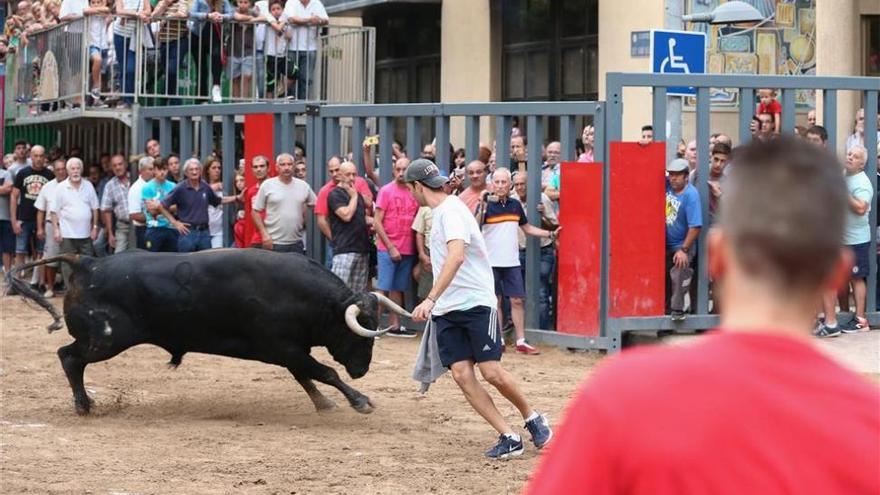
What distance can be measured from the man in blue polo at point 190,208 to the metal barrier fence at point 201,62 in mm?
2956

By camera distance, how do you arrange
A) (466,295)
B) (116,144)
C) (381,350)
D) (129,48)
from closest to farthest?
(466,295) < (381,350) < (129,48) < (116,144)

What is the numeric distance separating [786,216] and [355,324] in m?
7.87

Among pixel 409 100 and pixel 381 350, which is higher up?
pixel 409 100

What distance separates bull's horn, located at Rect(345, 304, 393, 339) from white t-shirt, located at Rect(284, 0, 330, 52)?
32.0ft

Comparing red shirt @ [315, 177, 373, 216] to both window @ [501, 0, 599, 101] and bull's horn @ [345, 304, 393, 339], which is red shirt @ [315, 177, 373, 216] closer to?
bull's horn @ [345, 304, 393, 339]

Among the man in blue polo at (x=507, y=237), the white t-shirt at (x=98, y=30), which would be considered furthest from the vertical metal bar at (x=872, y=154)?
the white t-shirt at (x=98, y=30)

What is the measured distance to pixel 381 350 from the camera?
1388 centimetres

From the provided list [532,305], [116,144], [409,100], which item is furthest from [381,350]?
[409,100]

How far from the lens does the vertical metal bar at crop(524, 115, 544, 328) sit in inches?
543

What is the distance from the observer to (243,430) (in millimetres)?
9898

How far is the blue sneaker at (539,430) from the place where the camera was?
870 centimetres

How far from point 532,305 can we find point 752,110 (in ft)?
8.40

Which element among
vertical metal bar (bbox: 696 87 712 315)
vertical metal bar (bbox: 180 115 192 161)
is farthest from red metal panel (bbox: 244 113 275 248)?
vertical metal bar (bbox: 696 87 712 315)

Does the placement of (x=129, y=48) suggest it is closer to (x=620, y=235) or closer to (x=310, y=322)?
(x=620, y=235)
